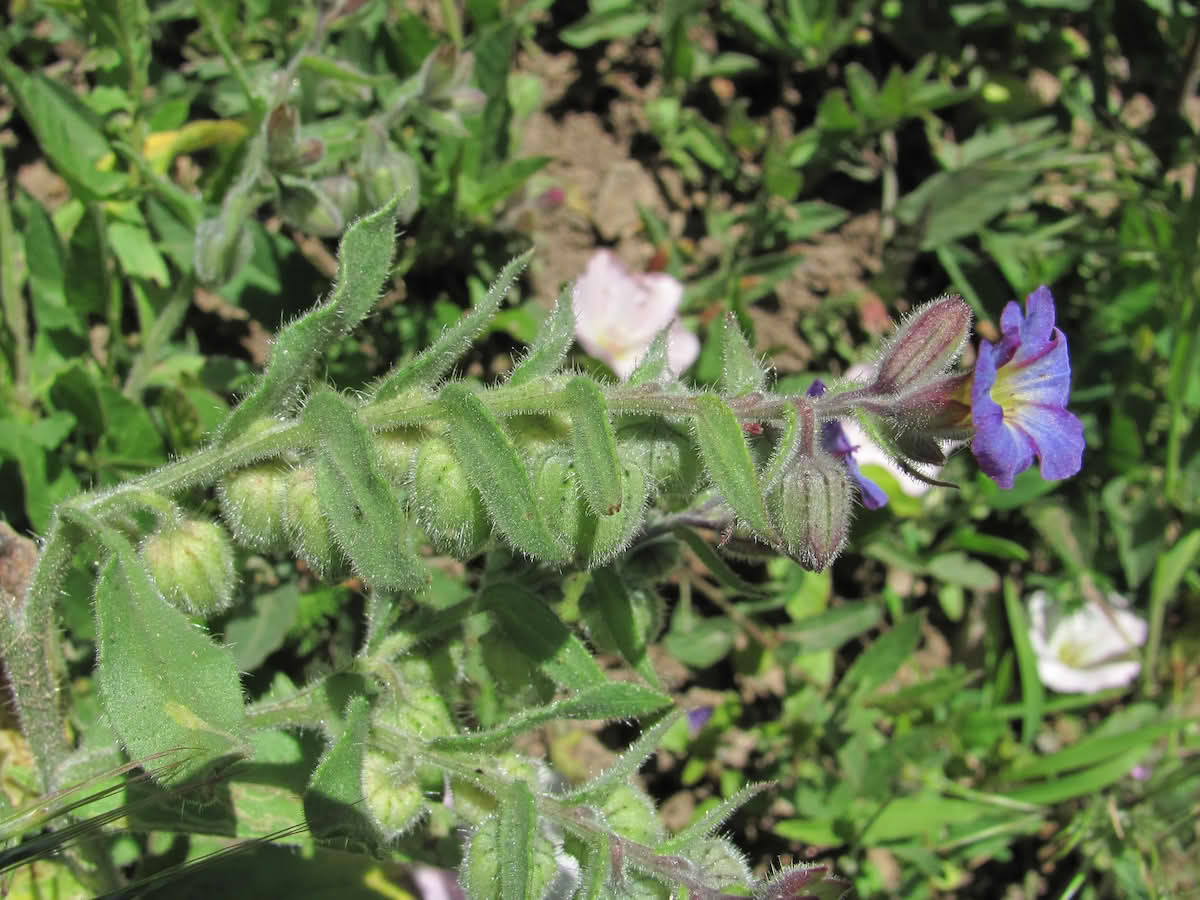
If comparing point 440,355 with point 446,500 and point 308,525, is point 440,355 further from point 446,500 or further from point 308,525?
point 308,525

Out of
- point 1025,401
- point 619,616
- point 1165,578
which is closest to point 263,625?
point 619,616

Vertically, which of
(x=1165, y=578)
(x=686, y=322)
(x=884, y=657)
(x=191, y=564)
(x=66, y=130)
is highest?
(x=66, y=130)

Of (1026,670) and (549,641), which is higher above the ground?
(549,641)

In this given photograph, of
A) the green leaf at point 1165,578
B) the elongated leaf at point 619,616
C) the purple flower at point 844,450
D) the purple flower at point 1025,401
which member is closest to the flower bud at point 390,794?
the elongated leaf at point 619,616

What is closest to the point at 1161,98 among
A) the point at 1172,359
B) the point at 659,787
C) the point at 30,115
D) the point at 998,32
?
the point at 998,32

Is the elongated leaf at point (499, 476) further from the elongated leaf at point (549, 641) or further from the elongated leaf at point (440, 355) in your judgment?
the elongated leaf at point (549, 641)

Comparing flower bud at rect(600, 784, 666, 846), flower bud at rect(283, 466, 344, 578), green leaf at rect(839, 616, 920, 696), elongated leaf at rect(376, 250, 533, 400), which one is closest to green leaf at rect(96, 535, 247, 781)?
flower bud at rect(283, 466, 344, 578)

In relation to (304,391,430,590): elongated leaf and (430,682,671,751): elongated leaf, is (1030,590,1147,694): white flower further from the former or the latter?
(304,391,430,590): elongated leaf
